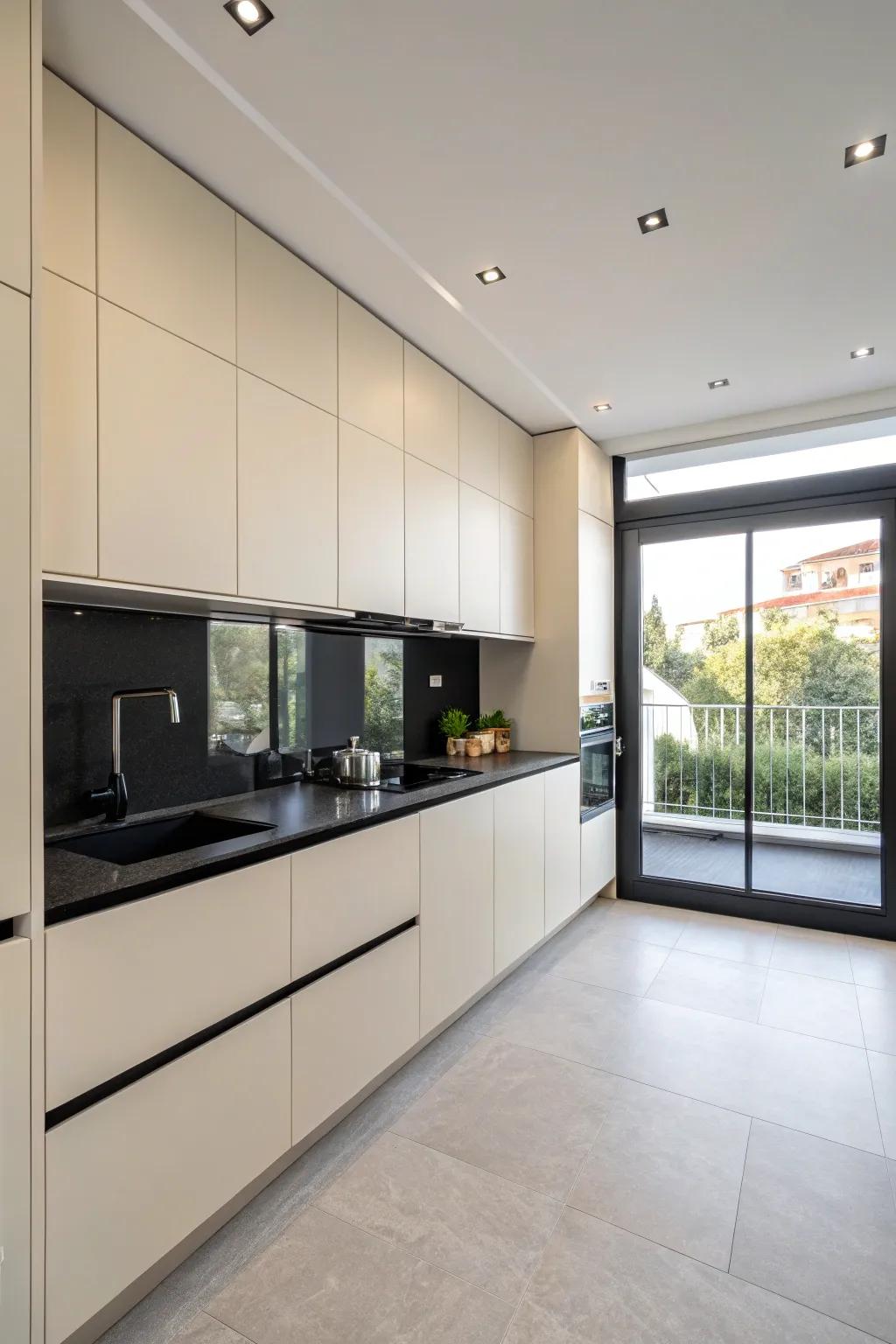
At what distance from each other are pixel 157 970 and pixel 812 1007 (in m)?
2.62

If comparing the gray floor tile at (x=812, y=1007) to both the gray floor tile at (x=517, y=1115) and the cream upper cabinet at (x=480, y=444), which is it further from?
the cream upper cabinet at (x=480, y=444)

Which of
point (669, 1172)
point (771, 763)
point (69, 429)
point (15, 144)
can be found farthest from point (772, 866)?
point (15, 144)

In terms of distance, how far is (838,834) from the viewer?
3.93 metres

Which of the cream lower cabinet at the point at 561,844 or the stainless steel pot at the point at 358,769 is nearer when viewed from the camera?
the stainless steel pot at the point at 358,769

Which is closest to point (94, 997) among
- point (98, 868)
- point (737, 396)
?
point (98, 868)

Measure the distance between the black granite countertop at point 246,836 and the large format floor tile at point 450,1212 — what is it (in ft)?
3.00

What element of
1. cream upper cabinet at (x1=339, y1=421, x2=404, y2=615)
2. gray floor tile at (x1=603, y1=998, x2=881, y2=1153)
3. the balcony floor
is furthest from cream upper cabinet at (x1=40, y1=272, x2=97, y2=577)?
the balcony floor

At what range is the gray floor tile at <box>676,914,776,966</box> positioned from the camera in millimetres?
3398

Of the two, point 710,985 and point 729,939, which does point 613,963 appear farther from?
point 729,939

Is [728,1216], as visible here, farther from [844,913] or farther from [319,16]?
[319,16]

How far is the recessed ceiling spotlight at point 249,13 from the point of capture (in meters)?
1.41

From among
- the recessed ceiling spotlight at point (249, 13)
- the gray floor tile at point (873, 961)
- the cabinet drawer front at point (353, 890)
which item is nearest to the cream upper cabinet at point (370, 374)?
the recessed ceiling spotlight at point (249, 13)

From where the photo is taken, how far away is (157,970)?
1.47 m

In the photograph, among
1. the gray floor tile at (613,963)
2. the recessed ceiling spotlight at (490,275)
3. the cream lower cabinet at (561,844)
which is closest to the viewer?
the recessed ceiling spotlight at (490,275)
